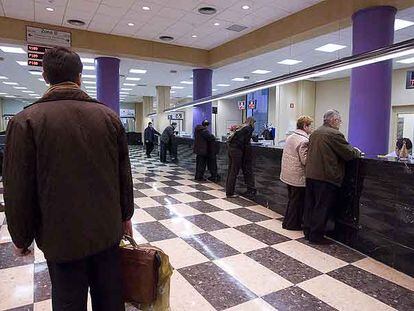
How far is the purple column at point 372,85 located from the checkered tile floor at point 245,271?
2031 mm

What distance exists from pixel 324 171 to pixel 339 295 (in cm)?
124

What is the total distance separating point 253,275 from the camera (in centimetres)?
251

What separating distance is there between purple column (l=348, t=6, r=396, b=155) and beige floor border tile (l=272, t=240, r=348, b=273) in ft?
7.80

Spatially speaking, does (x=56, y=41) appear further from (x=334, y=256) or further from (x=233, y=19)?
(x=334, y=256)

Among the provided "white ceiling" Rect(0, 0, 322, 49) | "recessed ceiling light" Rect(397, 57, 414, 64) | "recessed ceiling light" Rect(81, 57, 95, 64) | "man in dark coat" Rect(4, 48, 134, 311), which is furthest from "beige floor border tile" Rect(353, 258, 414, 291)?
"recessed ceiling light" Rect(81, 57, 95, 64)

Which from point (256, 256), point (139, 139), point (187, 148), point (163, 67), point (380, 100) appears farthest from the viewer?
point (139, 139)

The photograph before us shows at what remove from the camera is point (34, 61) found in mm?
6367

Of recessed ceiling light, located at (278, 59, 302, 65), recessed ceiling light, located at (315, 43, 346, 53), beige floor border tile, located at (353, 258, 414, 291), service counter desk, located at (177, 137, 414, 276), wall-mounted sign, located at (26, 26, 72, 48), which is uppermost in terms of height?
recessed ceiling light, located at (315, 43, 346, 53)

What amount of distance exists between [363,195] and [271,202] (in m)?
1.77

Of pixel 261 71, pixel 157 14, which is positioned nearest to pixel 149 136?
pixel 261 71

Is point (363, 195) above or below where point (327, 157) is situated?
below

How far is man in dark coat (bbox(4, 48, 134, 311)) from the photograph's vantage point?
1104mm

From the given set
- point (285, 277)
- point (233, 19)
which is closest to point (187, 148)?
point (233, 19)

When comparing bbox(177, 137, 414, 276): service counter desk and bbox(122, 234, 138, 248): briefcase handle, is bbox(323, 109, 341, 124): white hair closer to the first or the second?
bbox(177, 137, 414, 276): service counter desk
